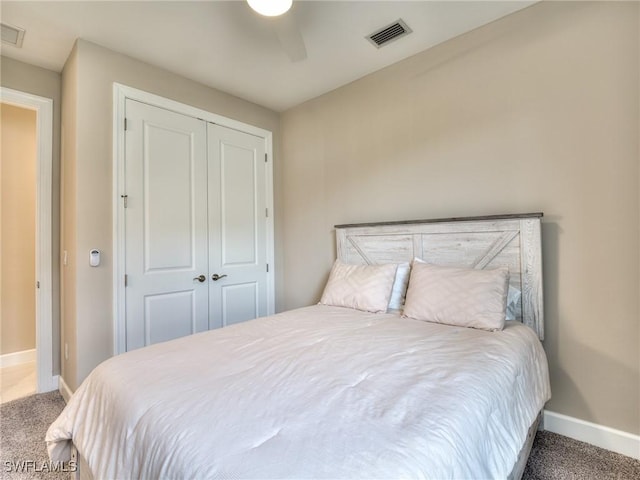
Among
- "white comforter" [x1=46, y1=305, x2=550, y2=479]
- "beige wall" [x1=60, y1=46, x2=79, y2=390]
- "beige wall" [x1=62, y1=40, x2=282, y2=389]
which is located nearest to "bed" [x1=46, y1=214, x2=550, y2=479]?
"white comforter" [x1=46, y1=305, x2=550, y2=479]

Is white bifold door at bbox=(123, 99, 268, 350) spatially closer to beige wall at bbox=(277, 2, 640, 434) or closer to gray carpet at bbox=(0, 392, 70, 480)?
gray carpet at bbox=(0, 392, 70, 480)

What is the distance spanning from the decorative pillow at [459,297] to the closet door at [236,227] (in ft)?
5.89

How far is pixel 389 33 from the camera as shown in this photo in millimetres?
2305

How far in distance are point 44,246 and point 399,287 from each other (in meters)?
2.95

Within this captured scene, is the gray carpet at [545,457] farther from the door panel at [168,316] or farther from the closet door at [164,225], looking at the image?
the door panel at [168,316]

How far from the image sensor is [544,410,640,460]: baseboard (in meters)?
1.75

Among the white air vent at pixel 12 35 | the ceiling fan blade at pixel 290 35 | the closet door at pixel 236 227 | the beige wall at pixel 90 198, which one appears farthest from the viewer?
the closet door at pixel 236 227

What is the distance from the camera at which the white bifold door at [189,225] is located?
255 cm

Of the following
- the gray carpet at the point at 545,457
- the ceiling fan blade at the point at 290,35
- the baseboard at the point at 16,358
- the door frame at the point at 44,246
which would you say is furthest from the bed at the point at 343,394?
the baseboard at the point at 16,358

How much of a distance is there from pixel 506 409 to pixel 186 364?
1.28 m

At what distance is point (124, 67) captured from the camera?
2500mm

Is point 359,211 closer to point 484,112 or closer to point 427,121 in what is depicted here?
point 427,121

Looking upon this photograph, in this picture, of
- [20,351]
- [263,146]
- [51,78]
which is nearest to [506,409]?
[263,146]
